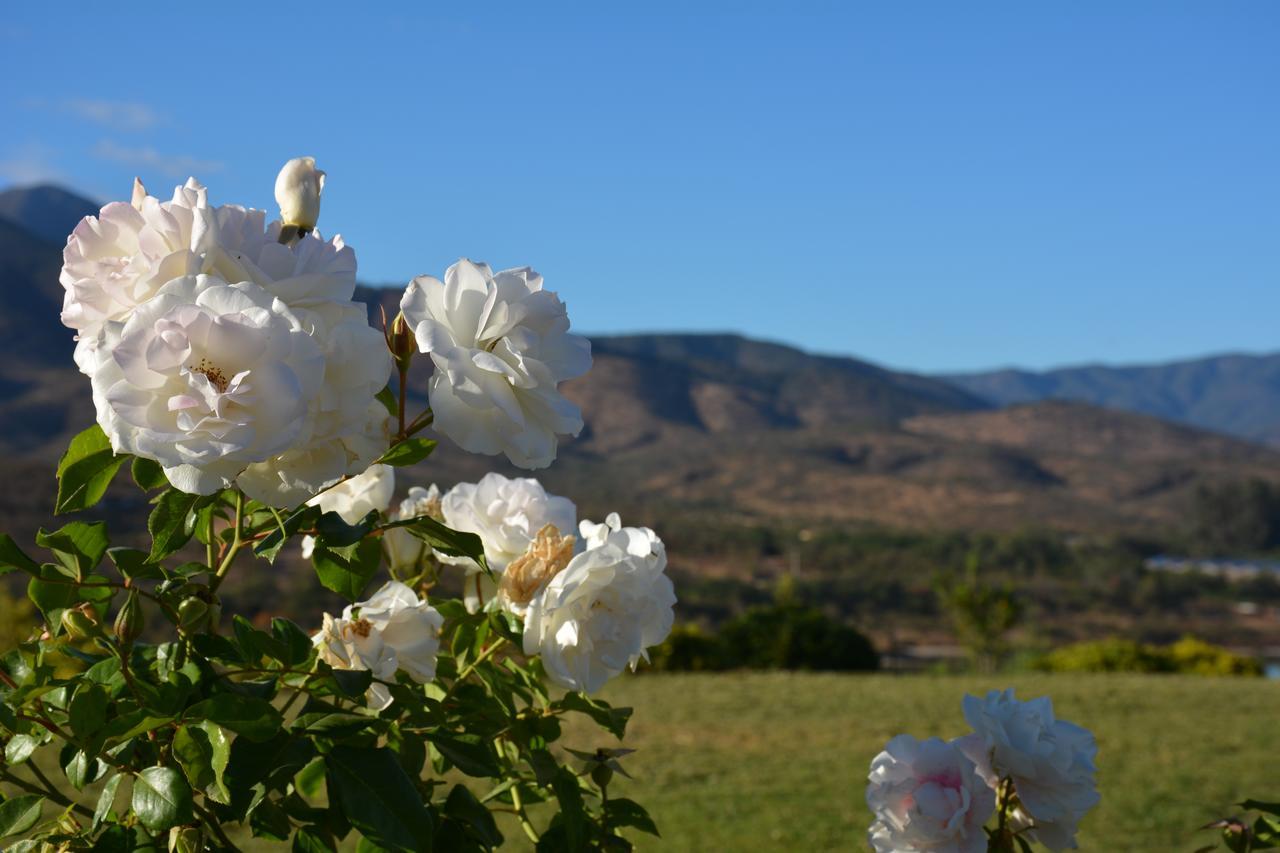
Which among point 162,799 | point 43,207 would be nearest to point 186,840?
point 162,799

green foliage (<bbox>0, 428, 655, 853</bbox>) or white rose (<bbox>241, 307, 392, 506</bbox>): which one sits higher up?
white rose (<bbox>241, 307, 392, 506</bbox>)

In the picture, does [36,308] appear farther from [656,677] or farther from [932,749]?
[932,749]

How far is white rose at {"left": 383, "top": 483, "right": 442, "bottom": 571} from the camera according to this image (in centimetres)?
129

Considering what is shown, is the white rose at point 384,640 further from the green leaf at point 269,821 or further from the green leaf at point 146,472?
the green leaf at point 146,472

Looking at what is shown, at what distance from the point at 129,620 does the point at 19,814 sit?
20cm

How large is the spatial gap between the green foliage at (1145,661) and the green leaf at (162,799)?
13296mm

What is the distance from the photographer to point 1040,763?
1.18 meters

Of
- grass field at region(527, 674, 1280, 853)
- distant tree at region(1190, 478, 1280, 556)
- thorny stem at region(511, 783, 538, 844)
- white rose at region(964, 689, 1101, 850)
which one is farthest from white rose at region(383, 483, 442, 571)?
distant tree at region(1190, 478, 1280, 556)

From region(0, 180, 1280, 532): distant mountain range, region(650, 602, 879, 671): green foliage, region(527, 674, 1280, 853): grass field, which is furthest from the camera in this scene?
region(0, 180, 1280, 532): distant mountain range

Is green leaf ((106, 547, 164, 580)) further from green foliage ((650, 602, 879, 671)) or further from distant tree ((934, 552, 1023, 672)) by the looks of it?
distant tree ((934, 552, 1023, 672))

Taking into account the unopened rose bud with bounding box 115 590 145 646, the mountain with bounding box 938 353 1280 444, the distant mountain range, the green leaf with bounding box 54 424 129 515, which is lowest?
the distant mountain range

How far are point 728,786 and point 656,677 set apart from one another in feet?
15.6

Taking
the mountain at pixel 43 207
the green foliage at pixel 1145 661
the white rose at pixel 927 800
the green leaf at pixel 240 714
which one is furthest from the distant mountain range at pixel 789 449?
the mountain at pixel 43 207

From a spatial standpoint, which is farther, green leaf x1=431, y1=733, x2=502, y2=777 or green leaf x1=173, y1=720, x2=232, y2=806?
green leaf x1=431, y1=733, x2=502, y2=777
